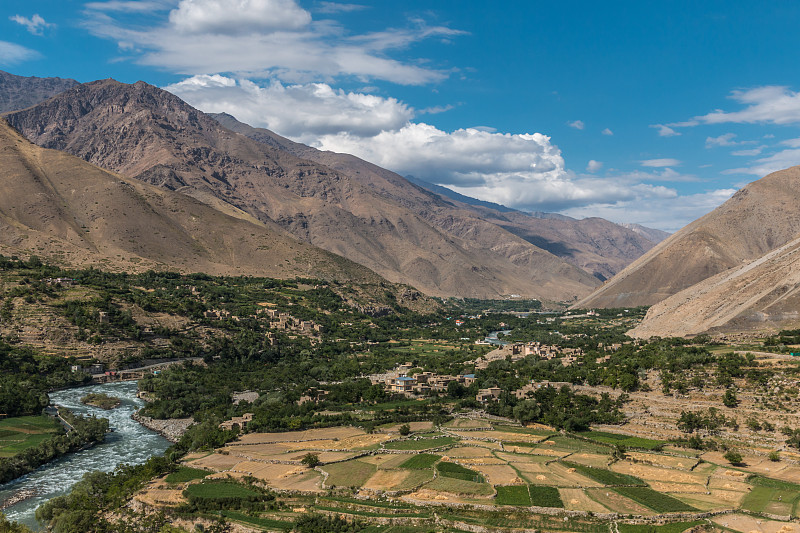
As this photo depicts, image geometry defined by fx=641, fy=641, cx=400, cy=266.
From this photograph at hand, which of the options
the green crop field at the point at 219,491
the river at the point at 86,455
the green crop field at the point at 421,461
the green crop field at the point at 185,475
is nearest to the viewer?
the green crop field at the point at 219,491

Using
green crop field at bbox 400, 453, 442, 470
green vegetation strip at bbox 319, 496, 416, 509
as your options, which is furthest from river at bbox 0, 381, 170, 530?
green crop field at bbox 400, 453, 442, 470

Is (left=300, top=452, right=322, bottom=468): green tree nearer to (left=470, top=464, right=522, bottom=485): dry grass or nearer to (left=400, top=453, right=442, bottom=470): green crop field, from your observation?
(left=400, top=453, right=442, bottom=470): green crop field

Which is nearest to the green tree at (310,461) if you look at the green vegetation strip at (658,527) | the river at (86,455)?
the river at (86,455)

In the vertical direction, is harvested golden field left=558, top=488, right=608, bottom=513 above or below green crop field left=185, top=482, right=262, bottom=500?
above

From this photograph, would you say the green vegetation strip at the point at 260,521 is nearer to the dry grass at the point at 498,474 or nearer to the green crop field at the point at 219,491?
the green crop field at the point at 219,491

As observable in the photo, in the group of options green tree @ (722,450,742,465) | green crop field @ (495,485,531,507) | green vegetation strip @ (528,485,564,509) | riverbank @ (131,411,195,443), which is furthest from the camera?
riverbank @ (131,411,195,443)

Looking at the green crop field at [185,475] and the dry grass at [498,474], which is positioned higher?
the dry grass at [498,474]

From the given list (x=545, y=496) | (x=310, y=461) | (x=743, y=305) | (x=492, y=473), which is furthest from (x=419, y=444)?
(x=743, y=305)
